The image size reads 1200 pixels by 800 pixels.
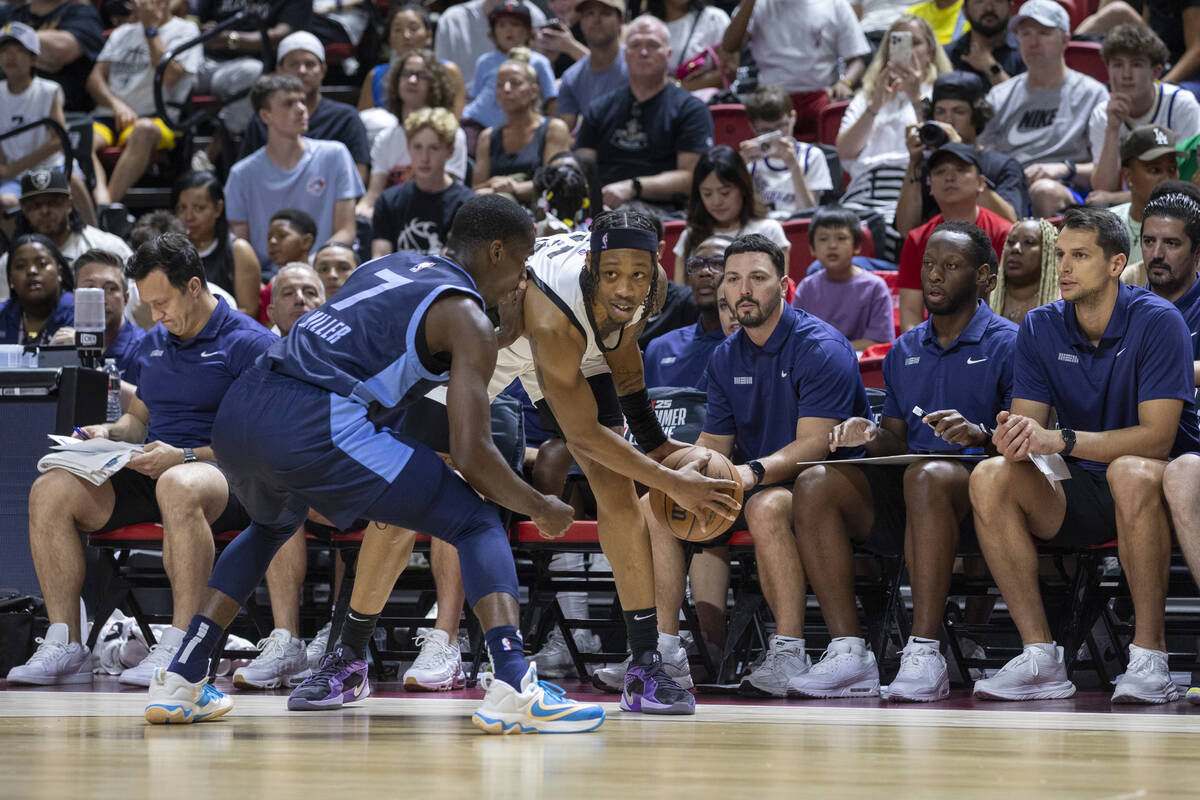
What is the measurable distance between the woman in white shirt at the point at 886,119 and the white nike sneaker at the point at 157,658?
4.51m

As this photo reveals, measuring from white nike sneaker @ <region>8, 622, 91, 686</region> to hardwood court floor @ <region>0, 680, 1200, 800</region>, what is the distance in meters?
0.90

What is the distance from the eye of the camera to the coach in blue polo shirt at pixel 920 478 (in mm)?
4672

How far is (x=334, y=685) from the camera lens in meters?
4.23

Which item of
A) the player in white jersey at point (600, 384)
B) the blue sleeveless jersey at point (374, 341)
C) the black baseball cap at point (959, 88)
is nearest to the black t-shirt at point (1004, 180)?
the black baseball cap at point (959, 88)

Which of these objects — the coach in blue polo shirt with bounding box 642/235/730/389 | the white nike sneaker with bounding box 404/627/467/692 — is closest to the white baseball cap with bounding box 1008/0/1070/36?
the coach in blue polo shirt with bounding box 642/235/730/389

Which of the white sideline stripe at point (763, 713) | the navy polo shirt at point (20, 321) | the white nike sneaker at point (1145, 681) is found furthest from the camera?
the navy polo shirt at point (20, 321)

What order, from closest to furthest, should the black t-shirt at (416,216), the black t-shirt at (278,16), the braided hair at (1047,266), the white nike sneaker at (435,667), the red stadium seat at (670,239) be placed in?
the white nike sneaker at (435,667) → the braided hair at (1047,266) → the red stadium seat at (670,239) → the black t-shirt at (416,216) → the black t-shirt at (278,16)

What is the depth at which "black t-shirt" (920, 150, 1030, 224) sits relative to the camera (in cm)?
699

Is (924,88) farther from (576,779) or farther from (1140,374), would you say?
(576,779)

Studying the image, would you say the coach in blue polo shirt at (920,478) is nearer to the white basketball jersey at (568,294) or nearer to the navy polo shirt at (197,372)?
the white basketball jersey at (568,294)

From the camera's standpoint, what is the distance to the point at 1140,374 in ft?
15.1

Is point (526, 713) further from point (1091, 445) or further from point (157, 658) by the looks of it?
point (1091, 445)

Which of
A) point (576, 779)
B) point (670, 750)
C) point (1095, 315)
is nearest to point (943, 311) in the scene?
point (1095, 315)

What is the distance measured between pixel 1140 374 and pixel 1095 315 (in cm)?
27
